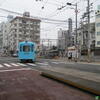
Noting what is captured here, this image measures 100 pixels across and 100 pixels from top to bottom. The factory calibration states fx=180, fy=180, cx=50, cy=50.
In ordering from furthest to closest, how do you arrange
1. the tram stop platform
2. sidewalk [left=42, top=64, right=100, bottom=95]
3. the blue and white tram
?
the blue and white tram
sidewalk [left=42, top=64, right=100, bottom=95]
the tram stop platform

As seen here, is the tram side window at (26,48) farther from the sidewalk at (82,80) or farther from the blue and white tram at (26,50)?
the sidewalk at (82,80)

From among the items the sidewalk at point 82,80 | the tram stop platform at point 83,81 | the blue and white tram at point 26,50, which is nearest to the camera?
the tram stop platform at point 83,81

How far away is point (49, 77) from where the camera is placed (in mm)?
10133

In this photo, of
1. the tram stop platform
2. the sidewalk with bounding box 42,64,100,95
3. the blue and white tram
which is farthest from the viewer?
the blue and white tram

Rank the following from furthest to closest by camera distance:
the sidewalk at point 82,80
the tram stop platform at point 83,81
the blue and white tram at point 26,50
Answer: the blue and white tram at point 26,50 < the sidewalk at point 82,80 < the tram stop platform at point 83,81

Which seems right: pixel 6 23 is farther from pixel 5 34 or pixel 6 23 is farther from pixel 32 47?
pixel 32 47

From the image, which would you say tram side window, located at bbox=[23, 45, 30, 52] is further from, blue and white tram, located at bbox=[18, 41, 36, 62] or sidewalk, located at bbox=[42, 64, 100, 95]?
sidewalk, located at bbox=[42, 64, 100, 95]

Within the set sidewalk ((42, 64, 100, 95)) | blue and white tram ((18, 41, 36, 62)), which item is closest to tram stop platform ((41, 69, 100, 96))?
sidewalk ((42, 64, 100, 95))

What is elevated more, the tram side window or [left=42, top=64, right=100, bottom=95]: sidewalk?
the tram side window

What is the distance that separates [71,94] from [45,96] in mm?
971

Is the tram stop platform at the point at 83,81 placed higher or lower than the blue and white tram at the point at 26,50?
lower

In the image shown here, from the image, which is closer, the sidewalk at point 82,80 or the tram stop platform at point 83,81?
the tram stop platform at point 83,81

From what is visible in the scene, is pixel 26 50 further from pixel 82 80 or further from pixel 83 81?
pixel 83 81

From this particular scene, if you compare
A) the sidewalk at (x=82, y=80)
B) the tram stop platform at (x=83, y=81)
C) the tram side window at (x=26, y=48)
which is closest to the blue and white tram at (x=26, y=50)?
the tram side window at (x=26, y=48)
